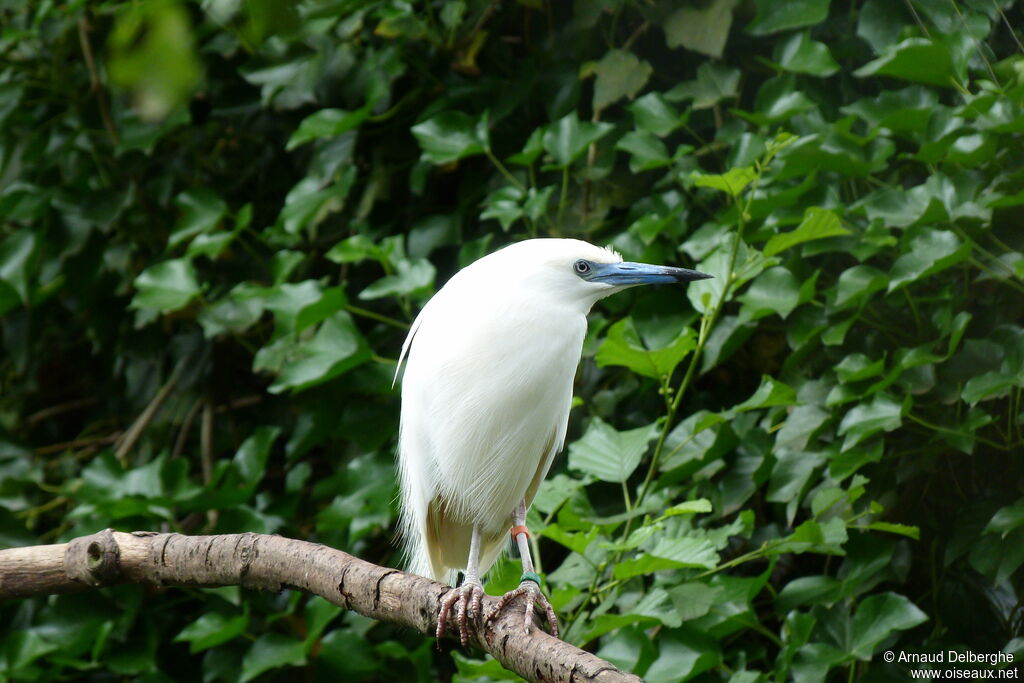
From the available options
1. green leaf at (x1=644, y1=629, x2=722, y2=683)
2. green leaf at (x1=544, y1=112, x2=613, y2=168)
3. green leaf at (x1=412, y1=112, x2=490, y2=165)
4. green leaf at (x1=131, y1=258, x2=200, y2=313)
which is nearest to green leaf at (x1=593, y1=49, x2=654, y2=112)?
green leaf at (x1=544, y1=112, x2=613, y2=168)

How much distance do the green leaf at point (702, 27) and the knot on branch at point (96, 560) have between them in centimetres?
152

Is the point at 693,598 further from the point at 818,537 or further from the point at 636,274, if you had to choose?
the point at 636,274

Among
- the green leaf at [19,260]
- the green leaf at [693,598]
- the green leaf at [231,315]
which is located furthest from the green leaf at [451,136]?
the green leaf at [19,260]

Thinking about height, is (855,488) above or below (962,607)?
above

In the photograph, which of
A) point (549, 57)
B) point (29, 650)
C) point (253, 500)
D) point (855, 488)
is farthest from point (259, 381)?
point (855, 488)

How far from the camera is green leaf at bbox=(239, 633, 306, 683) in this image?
6.81 feet

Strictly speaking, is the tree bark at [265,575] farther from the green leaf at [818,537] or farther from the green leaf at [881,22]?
the green leaf at [881,22]

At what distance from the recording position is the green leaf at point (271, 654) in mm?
2076

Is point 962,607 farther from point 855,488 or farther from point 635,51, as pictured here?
point 635,51

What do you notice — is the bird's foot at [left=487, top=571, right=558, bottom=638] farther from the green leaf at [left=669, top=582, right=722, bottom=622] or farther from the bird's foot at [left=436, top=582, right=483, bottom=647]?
the green leaf at [left=669, top=582, right=722, bottom=622]

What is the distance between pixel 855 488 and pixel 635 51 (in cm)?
124

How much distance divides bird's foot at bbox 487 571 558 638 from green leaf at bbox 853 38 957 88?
1.09 meters

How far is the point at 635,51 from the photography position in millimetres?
2301

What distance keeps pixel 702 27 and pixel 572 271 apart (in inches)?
35.8
